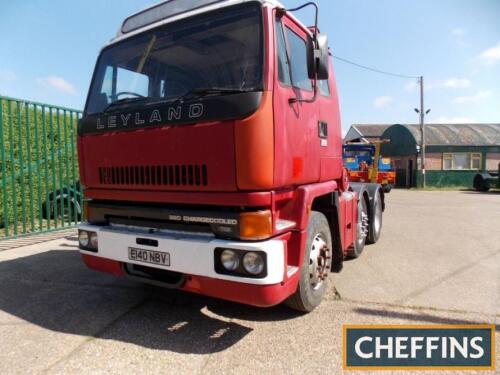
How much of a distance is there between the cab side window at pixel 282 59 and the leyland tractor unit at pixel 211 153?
15 mm

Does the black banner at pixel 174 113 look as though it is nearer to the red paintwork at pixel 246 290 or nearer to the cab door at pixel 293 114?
the cab door at pixel 293 114

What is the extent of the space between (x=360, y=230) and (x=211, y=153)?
3.47 metres

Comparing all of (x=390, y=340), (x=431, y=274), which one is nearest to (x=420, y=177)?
(x=431, y=274)

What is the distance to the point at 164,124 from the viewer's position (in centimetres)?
251

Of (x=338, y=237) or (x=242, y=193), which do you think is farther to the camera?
(x=338, y=237)

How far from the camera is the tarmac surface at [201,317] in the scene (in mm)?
2355

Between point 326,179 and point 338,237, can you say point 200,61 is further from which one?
point 338,237

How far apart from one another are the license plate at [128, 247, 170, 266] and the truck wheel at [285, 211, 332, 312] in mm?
1057

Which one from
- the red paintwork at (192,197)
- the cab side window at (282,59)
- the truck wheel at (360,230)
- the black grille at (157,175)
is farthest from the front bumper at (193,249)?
the truck wheel at (360,230)

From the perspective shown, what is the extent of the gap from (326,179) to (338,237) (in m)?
0.63

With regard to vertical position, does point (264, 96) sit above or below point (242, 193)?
above

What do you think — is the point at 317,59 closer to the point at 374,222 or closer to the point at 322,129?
the point at 322,129

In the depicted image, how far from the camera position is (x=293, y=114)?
2.58 meters

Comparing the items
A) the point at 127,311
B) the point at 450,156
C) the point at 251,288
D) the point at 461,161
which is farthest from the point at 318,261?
the point at 461,161
